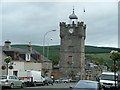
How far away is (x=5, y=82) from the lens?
39469 mm

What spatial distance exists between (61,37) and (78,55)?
301 inches

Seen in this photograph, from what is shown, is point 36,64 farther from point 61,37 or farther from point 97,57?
point 97,57

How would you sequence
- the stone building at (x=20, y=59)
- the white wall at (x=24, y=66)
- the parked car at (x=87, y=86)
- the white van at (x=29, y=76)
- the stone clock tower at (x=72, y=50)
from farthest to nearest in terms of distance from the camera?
the stone clock tower at (x=72, y=50) < the white wall at (x=24, y=66) < the stone building at (x=20, y=59) < the white van at (x=29, y=76) < the parked car at (x=87, y=86)

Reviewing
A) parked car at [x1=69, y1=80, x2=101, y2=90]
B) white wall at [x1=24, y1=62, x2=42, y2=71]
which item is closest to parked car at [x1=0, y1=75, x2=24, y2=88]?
parked car at [x1=69, y1=80, x2=101, y2=90]

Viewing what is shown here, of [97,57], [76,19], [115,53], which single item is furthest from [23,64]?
[97,57]

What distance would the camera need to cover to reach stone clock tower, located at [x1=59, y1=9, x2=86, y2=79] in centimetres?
10900

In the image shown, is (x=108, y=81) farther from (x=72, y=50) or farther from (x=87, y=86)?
(x=72, y=50)

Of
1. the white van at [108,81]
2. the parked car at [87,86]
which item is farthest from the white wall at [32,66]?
the parked car at [87,86]

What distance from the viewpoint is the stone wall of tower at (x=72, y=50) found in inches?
4291

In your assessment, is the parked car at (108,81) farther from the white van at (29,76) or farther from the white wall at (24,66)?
the white wall at (24,66)

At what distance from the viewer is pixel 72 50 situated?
109062mm

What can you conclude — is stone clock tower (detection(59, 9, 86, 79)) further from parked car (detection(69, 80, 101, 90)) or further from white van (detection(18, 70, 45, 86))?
parked car (detection(69, 80, 101, 90))

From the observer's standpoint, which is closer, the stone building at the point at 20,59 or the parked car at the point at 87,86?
the parked car at the point at 87,86

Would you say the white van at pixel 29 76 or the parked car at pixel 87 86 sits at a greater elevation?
the parked car at pixel 87 86
